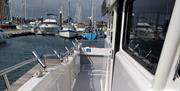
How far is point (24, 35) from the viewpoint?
44.6m

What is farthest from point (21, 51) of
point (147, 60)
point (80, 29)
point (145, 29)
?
point (147, 60)

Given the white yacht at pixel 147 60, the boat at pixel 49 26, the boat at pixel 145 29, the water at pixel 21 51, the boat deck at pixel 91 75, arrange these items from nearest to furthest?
the white yacht at pixel 147 60 → the boat at pixel 145 29 → the boat deck at pixel 91 75 → the water at pixel 21 51 → the boat at pixel 49 26

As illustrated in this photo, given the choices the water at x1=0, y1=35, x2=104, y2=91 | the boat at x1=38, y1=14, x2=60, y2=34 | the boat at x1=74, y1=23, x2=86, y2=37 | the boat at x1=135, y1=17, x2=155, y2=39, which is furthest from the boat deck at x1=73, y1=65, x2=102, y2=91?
the boat at x1=38, y1=14, x2=60, y2=34

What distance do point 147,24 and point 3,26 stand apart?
159 ft

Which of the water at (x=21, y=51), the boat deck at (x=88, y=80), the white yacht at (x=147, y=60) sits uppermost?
the white yacht at (x=147, y=60)

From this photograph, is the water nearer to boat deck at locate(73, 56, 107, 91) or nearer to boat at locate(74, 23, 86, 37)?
boat deck at locate(73, 56, 107, 91)

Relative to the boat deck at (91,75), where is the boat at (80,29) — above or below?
above

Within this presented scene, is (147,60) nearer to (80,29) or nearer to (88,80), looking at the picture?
(88,80)

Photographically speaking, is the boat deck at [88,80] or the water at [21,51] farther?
the water at [21,51]

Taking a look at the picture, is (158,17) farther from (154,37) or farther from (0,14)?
(0,14)

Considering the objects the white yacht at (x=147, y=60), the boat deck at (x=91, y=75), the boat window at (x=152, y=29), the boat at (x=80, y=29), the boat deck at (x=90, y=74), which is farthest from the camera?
the boat at (x=80, y=29)

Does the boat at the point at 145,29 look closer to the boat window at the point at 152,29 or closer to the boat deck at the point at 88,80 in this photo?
the boat window at the point at 152,29

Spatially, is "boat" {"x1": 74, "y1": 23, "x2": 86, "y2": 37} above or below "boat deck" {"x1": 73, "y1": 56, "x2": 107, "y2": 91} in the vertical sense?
above

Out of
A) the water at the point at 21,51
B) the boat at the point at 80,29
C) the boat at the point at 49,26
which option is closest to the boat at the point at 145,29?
the water at the point at 21,51
